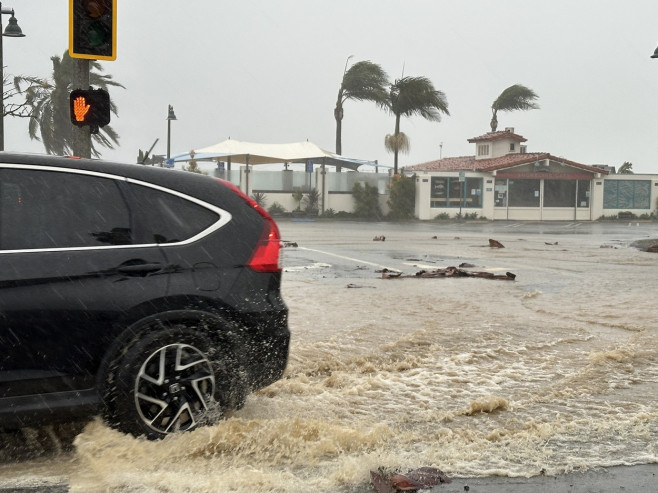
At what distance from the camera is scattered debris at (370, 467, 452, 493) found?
3.79 m

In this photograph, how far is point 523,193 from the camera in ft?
157

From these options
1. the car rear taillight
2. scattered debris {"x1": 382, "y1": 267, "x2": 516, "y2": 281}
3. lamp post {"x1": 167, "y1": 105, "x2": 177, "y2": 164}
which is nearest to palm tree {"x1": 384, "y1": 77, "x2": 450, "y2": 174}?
lamp post {"x1": 167, "y1": 105, "x2": 177, "y2": 164}

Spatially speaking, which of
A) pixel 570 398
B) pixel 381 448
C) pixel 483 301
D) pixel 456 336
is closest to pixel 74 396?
pixel 381 448

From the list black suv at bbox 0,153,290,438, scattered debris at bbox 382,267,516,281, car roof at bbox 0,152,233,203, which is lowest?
scattered debris at bbox 382,267,516,281

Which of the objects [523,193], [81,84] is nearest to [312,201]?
[523,193]

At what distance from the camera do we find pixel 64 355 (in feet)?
13.6

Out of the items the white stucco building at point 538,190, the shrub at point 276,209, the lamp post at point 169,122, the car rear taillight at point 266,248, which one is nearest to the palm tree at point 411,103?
the white stucco building at point 538,190

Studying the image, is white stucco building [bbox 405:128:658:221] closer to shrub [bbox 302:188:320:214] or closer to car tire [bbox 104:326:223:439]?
shrub [bbox 302:188:320:214]

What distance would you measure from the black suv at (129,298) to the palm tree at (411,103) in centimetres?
4221

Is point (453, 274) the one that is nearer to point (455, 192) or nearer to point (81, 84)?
point (81, 84)

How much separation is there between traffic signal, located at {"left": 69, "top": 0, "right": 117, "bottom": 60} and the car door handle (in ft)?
15.1

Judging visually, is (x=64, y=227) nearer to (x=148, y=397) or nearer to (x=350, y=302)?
(x=148, y=397)

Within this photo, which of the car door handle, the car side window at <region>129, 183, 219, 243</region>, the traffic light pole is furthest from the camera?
the traffic light pole

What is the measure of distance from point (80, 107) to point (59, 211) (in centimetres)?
488
